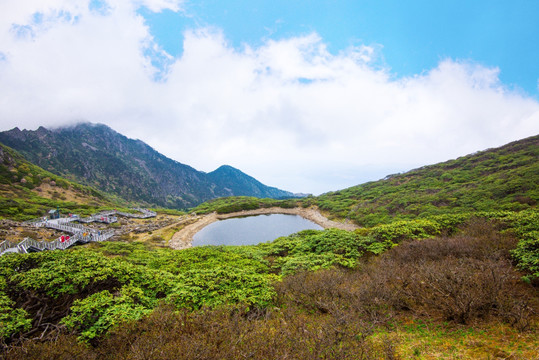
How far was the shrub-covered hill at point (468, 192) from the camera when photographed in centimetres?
2755

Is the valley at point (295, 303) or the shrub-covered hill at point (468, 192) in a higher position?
the shrub-covered hill at point (468, 192)

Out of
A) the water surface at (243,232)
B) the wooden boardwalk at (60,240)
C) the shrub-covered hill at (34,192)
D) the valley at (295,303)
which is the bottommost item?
the water surface at (243,232)

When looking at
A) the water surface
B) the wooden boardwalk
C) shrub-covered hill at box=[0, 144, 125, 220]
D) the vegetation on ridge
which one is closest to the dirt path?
the water surface

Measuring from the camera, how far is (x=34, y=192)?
54094mm

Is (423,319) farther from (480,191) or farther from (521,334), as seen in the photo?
(480,191)

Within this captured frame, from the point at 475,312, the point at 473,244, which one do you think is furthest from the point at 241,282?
the point at 473,244

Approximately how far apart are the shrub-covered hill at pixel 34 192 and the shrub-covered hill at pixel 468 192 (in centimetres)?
5878

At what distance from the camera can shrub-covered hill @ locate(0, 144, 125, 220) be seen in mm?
41219

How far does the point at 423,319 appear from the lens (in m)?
7.65

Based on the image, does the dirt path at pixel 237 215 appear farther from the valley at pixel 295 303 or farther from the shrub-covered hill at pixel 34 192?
Answer: the shrub-covered hill at pixel 34 192

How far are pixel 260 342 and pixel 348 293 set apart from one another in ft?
16.3

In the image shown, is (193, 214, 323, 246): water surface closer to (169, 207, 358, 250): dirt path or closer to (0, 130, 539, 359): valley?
(169, 207, 358, 250): dirt path

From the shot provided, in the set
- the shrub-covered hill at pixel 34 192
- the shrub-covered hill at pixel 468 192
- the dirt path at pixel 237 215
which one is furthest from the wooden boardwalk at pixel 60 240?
the shrub-covered hill at pixel 468 192

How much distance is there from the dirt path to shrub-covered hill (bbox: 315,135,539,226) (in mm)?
2904
